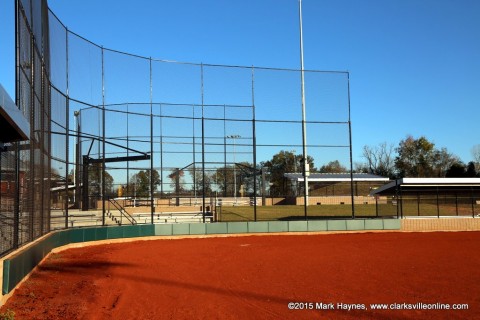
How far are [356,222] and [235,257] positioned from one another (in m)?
10.0

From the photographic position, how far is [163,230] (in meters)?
20.0

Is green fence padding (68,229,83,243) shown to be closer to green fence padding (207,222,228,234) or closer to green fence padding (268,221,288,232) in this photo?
green fence padding (207,222,228,234)

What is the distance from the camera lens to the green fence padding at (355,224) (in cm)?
2241

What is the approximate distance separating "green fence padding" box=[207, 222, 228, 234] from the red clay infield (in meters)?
3.37

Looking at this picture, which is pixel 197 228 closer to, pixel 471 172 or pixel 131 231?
pixel 131 231

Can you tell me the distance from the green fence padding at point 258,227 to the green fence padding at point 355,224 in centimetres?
405

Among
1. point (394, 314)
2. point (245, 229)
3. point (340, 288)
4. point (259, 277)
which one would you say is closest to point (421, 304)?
point (394, 314)

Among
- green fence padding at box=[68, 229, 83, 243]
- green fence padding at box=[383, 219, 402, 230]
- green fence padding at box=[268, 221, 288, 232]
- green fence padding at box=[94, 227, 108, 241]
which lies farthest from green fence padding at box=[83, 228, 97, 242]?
green fence padding at box=[383, 219, 402, 230]

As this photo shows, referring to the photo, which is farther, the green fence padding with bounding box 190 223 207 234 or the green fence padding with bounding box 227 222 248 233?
the green fence padding with bounding box 227 222 248 233

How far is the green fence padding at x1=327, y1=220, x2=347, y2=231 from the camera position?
22141 mm

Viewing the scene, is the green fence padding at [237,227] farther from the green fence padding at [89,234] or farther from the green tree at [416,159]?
the green tree at [416,159]

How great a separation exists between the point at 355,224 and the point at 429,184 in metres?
6.26

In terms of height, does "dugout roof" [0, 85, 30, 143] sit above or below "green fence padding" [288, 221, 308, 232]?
above

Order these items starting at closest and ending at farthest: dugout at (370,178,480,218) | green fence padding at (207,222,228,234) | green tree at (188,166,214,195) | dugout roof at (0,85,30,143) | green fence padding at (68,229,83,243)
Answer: dugout roof at (0,85,30,143)
green fence padding at (68,229,83,243)
green fence padding at (207,222,228,234)
green tree at (188,166,214,195)
dugout at (370,178,480,218)
